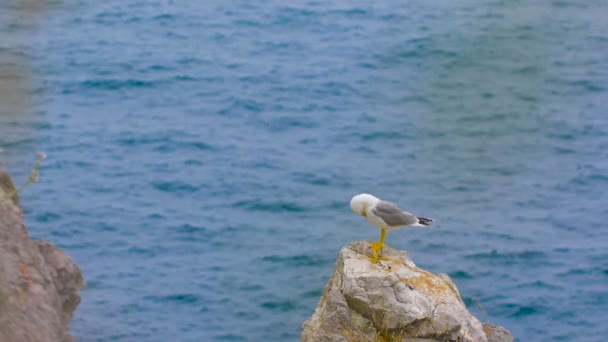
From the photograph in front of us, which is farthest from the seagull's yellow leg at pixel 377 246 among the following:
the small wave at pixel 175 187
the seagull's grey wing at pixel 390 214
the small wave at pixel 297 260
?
the small wave at pixel 175 187

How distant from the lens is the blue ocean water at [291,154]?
2.74 metres

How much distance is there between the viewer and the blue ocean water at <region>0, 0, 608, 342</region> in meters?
2.74

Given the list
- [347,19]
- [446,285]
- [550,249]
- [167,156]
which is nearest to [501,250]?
[550,249]

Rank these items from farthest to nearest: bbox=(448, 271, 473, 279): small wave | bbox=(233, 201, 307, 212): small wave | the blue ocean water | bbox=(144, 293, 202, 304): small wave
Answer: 1. bbox=(233, 201, 307, 212): small wave
2. bbox=(448, 271, 473, 279): small wave
3. bbox=(144, 293, 202, 304): small wave
4. the blue ocean water

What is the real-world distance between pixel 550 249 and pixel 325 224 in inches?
271

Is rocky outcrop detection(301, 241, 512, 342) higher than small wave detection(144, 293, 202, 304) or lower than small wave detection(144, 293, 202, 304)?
higher

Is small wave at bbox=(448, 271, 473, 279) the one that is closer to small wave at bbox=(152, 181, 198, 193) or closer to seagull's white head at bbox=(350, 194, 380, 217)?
small wave at bbox=(152, 181, 198, 193)

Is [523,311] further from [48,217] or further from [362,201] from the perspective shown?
[362,201]

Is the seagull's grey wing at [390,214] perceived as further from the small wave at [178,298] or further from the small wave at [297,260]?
the small wave at [297,260]

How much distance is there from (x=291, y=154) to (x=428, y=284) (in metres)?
26.1

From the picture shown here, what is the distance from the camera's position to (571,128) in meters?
3.78

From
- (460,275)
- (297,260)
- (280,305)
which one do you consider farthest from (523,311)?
(297,260)

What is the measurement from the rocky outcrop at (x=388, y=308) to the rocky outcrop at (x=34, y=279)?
14.0ft

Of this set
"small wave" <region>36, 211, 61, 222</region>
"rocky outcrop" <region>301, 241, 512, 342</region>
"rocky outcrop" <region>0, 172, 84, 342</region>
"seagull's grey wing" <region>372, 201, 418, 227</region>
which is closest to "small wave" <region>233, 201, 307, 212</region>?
"small wave" <region>36, 211, 61, 222</region>
